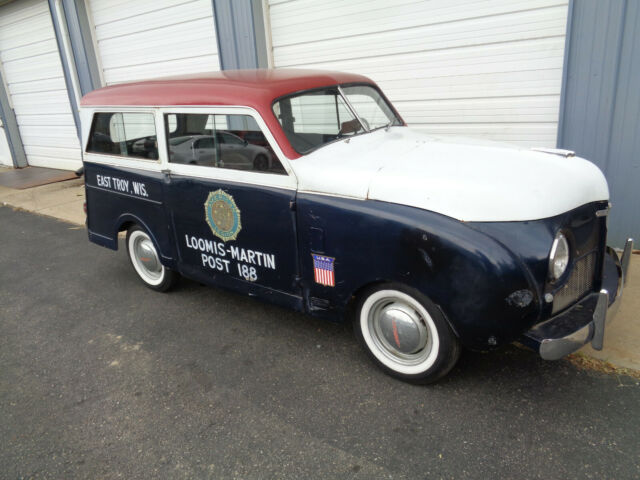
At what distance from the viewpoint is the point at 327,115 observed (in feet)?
11.8

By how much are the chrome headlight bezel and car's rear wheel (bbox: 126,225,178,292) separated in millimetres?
3055

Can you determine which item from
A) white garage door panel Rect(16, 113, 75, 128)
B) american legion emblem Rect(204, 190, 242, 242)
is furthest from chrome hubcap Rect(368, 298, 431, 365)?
white garage door panel Rect(16, 113, 75, 128)

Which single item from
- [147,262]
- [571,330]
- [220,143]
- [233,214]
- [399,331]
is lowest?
[147,262]

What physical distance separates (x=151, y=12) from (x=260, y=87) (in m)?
5.94

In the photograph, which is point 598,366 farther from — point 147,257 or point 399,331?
point 147,257

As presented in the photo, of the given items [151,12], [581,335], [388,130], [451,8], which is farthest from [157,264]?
[151,12]

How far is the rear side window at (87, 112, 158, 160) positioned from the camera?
12.5 ft

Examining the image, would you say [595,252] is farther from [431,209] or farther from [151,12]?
[151,12]

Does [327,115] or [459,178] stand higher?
[327,115]

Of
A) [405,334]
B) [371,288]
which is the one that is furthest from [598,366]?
[371,288]

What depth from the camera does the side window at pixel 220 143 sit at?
3.16 metres

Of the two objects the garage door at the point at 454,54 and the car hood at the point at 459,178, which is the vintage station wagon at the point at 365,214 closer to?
the car hood at the point at 459,178

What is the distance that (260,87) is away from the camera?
10.6ft

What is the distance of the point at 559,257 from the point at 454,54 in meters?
3.34
